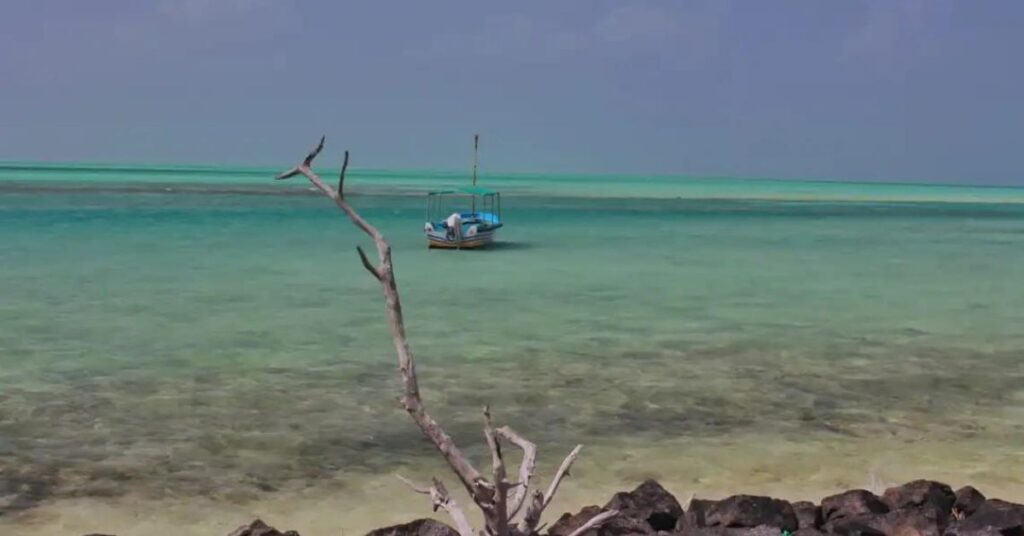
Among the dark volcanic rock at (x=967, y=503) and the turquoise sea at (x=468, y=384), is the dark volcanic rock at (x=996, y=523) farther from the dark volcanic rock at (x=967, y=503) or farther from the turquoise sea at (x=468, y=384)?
the turquoise sea at (x=468, y=384)

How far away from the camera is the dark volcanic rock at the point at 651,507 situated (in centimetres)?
466

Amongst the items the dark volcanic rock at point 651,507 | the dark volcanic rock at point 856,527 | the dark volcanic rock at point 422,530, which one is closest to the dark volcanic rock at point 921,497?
the dark volcanic rock at point 856,527

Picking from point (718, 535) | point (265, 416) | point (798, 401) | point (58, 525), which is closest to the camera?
point (718, 535)

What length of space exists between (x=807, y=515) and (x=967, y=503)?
0.80m

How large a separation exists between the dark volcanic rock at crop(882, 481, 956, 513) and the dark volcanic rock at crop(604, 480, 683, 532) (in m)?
0.97

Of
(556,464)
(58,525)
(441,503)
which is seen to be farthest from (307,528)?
(441,503)

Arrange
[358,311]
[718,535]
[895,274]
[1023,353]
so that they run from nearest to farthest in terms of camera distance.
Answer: [718,535], [1023,353], [358,311], [895,274]

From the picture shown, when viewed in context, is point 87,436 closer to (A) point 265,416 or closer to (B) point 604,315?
(A) point 265,416

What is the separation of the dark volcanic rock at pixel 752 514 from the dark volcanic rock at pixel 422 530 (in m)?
1.05

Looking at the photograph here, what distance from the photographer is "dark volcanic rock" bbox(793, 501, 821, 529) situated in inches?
187

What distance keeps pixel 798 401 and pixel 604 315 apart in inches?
218

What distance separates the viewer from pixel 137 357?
10031 mm

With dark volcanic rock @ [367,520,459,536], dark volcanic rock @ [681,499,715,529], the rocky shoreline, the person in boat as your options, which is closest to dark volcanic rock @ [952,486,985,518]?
the rocky shoreline

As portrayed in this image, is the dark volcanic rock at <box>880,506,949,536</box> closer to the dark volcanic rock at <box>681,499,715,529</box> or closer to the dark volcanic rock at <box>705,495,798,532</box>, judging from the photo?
the dark volcanic rock at <box>705,495,798,532</box>
